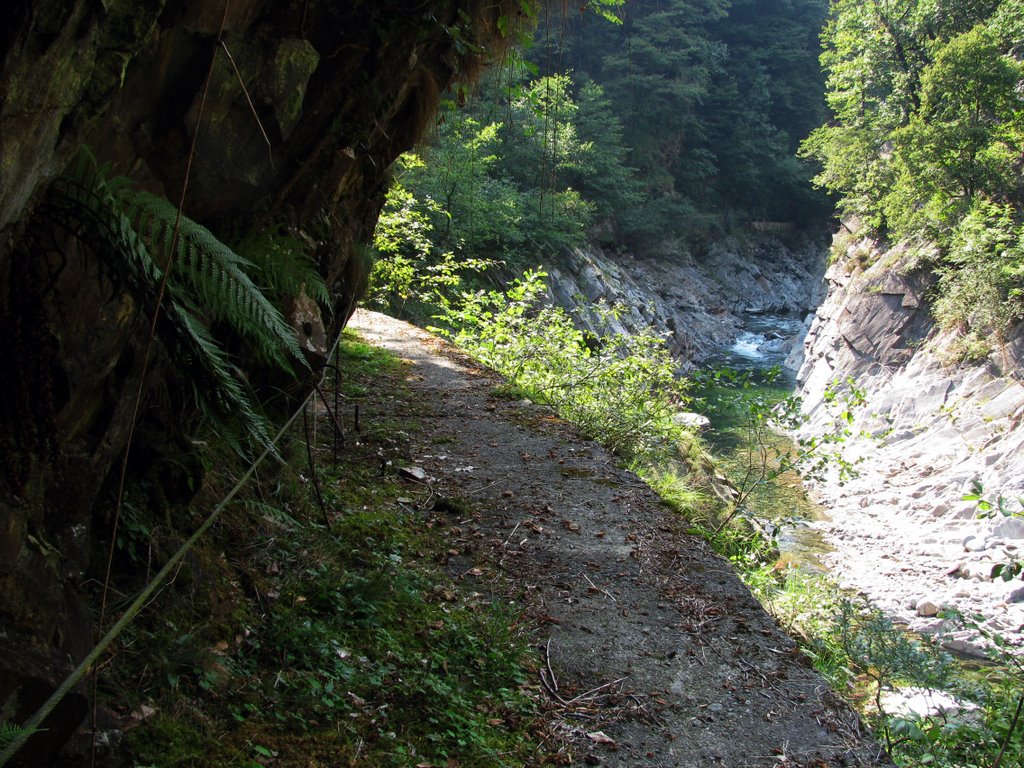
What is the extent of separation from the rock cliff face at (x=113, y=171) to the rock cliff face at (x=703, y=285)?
1849cm

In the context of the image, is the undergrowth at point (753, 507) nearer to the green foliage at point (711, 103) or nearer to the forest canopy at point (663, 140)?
the forest canopy at point (663, 140)

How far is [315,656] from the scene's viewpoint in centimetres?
273

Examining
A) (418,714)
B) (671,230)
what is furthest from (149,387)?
(671,230)

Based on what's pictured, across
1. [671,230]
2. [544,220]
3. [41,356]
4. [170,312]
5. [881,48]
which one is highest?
[881,48]

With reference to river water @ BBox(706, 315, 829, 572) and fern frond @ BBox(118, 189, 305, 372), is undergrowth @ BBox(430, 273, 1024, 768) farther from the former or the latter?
fern frond @ BBox(118, 189, 305, 372)

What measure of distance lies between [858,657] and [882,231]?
70.2ft

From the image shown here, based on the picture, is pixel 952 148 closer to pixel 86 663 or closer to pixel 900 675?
pixel 900 675

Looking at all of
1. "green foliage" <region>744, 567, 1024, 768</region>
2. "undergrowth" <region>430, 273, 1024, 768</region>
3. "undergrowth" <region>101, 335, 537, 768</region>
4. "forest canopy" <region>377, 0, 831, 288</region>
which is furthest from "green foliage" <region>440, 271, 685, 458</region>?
"forest canopy" <region>377, 0, 831, 288</region>

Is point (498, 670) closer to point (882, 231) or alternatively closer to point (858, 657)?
point (858, 657)

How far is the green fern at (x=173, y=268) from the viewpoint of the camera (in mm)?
1848

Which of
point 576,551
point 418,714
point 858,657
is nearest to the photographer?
point 418,714

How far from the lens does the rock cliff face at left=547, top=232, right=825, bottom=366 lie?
25281mm

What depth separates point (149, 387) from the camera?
8.13 ft

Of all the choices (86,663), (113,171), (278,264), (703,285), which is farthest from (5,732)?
(703,285)
